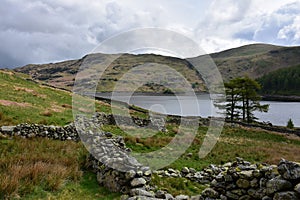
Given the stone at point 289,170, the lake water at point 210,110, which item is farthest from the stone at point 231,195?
the lake water at point 210,110

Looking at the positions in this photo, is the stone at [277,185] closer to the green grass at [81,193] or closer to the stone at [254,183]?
the stone at [254,183]

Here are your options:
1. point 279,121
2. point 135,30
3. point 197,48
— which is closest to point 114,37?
point 135,30

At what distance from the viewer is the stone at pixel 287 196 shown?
6.44 metres

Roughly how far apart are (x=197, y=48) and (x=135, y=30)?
516 cm

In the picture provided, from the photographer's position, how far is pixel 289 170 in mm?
6727

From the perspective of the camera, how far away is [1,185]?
7965 millimetres

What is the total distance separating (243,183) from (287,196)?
171 centimetres

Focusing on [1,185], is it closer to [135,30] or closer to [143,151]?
[143,151]

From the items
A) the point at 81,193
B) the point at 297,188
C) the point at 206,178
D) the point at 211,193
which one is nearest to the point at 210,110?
the point at 206,178

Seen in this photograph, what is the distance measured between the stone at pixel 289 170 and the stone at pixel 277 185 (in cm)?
15

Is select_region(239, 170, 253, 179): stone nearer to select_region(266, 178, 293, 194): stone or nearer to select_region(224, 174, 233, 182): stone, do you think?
select_region(224, 174, 233, 182): stone

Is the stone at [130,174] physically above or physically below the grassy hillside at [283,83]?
below

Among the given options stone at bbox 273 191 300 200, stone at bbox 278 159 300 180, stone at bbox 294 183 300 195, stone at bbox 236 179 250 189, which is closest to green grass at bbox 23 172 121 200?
stone at bbox 236 179 250 189

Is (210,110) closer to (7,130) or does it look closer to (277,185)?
(7,130)
